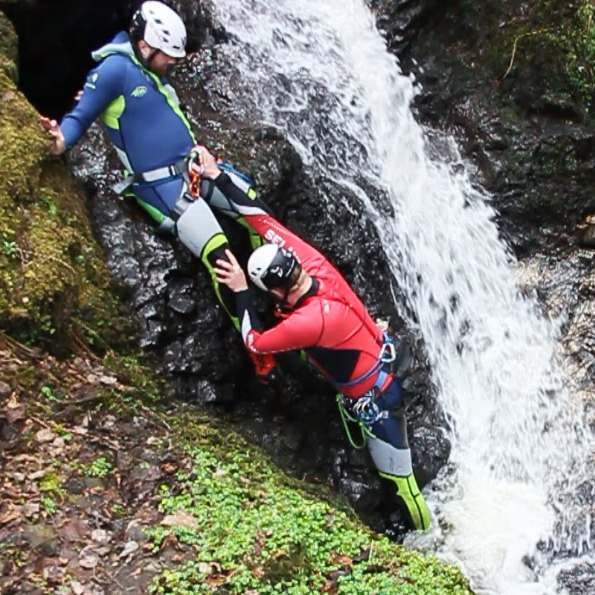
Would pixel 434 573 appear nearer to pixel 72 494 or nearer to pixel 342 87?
pixel 72 494

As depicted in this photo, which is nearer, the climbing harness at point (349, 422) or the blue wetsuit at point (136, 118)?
the blue wetsuit at point (136, 118)

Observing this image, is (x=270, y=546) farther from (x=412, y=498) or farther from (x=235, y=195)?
(x=235, y=195)

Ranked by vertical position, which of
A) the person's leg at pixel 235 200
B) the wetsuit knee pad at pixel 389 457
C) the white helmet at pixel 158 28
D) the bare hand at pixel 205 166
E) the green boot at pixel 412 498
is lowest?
the green boot at pixel 412 498

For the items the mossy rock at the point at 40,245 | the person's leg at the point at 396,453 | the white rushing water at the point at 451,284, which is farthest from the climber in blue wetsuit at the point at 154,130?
the white rushing water at the point at 451,284

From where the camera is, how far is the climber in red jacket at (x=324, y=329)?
18.6 ft

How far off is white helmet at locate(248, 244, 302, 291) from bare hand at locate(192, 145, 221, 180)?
83 cm

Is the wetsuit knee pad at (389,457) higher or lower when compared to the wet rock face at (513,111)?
lower

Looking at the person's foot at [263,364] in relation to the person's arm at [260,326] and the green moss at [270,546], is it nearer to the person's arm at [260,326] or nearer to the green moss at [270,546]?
the person's arm at [260,326]

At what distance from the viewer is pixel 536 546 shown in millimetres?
6805

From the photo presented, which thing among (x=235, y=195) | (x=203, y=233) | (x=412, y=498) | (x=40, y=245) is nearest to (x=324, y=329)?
(x=203, y=233)

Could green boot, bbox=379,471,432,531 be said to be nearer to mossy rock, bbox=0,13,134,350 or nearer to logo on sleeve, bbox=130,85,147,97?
mossy rock, bbox=0,13,134,350

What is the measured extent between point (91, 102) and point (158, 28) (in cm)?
66

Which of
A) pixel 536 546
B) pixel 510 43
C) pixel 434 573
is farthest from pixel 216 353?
pixel 510 43

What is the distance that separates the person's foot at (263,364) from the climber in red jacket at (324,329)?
0.91ft
